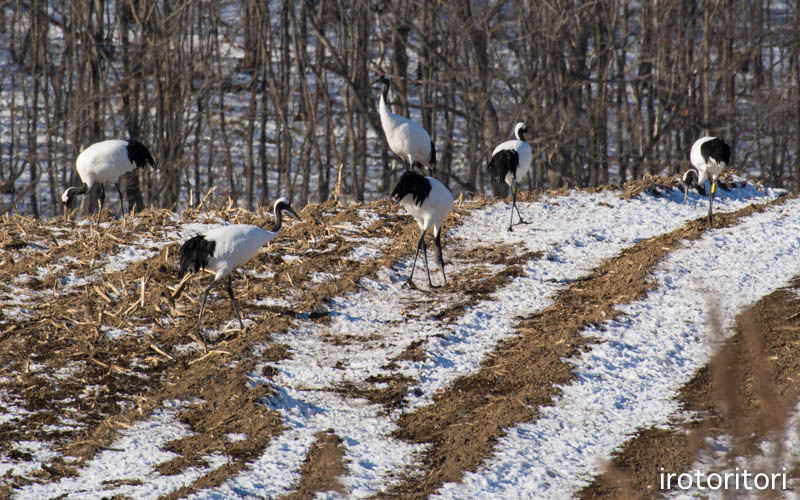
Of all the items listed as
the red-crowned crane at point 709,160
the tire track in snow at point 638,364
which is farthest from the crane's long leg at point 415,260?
the red-crowned crane at point 709,160

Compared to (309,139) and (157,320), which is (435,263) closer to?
(157,320)

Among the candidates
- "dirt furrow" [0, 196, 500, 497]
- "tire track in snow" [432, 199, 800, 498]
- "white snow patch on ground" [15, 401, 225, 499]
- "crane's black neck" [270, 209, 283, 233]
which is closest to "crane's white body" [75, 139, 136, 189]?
"dirt furrow" [0, 196, 500, 497]

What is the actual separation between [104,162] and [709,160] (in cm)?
785

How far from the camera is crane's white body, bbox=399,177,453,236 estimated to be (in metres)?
9.70

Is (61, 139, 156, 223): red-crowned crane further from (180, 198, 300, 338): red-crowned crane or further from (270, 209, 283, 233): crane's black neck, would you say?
(180, 198, 300, 338): red-crowned crane

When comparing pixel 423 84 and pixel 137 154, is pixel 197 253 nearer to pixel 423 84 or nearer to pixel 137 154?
pixel 137 154

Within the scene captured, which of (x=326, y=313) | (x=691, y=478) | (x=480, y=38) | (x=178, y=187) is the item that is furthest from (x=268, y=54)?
(x=691, y=478)

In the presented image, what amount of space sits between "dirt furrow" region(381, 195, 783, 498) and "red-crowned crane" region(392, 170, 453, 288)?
153 centimetres

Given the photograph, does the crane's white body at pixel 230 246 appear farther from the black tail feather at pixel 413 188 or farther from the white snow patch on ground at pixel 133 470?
the white snow patch on ground at pixel 133 470

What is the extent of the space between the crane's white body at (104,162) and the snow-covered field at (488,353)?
1.96 m

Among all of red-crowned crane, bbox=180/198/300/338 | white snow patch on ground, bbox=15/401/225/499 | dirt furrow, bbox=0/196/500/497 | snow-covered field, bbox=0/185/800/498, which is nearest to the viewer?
white snow patch on ground, bbox=15/401/225/499

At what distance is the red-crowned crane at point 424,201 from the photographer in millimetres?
9484

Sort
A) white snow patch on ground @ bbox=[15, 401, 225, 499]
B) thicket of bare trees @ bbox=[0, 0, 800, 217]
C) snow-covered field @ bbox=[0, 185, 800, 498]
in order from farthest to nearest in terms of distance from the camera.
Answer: thicket of bare trees @ bbox=[0, 0, 800, 217] → snow-covered field @ bbox=[0, 185, 800, 498] → white snow patch on ground @ bbox=[15, 401, 225, 499]

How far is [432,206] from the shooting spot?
979cm
